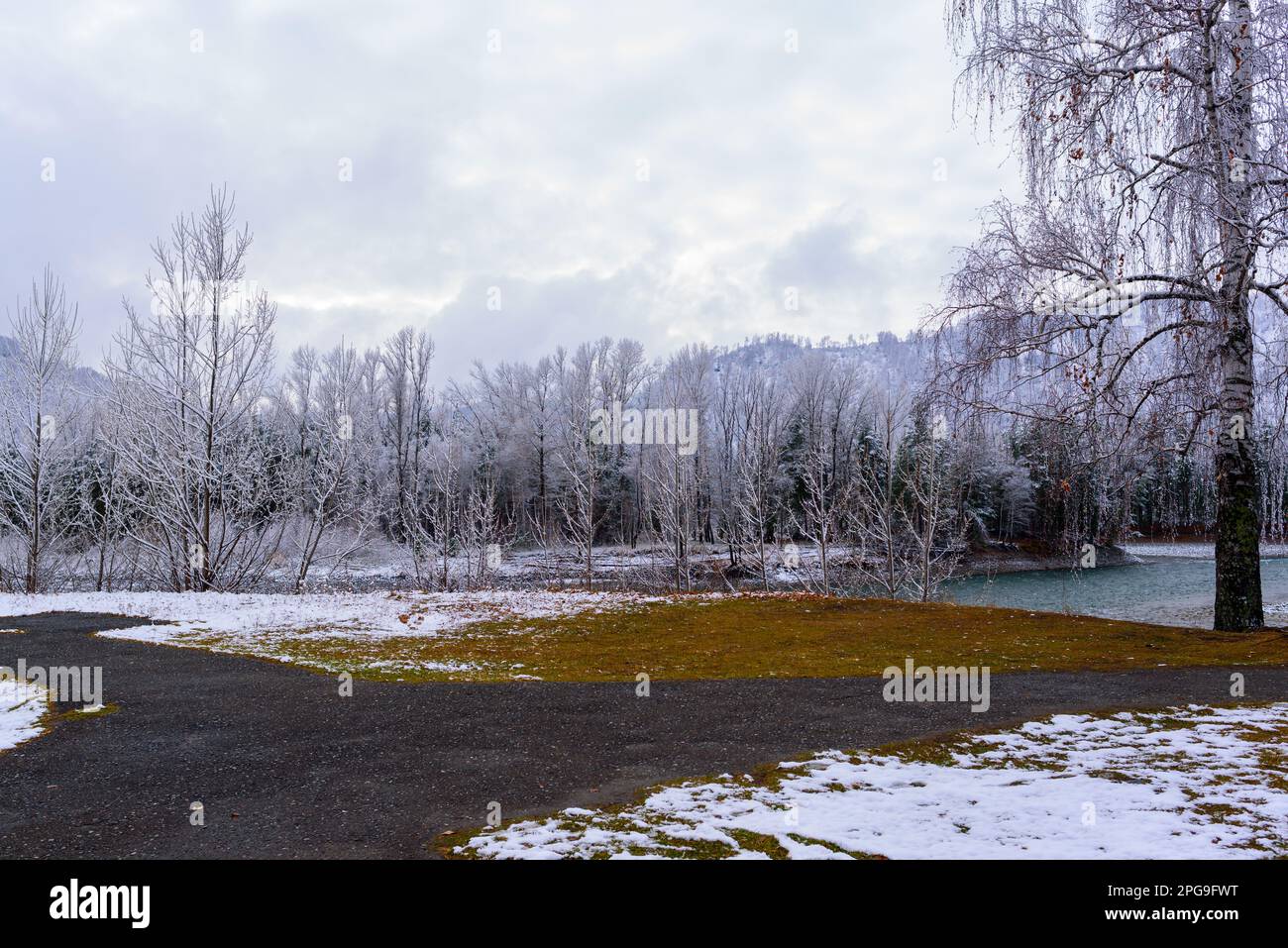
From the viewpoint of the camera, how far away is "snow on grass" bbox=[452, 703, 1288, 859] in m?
4.05

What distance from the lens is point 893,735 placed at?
645cm

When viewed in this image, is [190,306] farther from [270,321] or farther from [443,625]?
[443,625]

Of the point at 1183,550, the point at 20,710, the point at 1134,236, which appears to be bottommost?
the point at 1183,550

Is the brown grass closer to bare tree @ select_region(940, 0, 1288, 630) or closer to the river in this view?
bare tree @ select_region(940, 0, 1288, 630)

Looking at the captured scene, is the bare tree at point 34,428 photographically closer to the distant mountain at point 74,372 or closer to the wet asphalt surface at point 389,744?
the distant mountain at point 74,372

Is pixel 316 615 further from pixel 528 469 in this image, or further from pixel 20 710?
pixel 528 469

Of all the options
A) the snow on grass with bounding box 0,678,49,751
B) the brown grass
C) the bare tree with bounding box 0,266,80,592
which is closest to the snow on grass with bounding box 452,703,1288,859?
the brown grass

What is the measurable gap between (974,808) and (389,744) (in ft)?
14.4

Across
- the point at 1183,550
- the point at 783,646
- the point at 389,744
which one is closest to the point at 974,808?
the point at 389,744

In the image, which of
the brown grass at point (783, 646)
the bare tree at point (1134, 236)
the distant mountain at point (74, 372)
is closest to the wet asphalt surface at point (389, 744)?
the brown grass at point (783, 646)

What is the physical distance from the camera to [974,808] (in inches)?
182

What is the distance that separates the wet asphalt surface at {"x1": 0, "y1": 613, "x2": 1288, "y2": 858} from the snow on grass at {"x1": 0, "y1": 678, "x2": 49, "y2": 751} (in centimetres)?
21

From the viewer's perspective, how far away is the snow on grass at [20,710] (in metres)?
6.58

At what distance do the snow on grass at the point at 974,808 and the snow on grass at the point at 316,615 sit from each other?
17.5 feet
